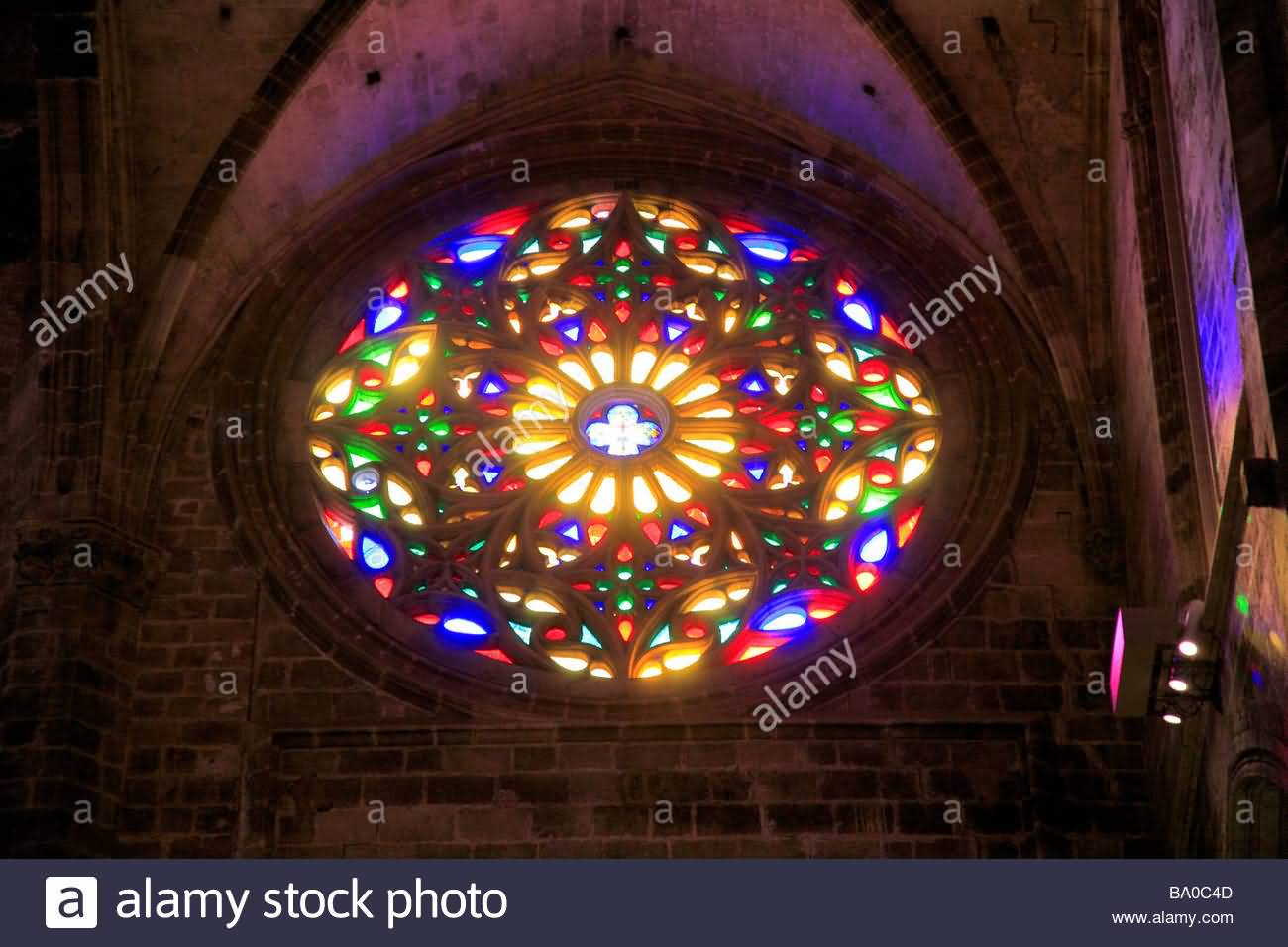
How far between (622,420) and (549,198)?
1.93 metres

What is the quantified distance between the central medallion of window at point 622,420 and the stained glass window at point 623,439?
0.05 feet

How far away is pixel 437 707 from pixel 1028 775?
3103 mm

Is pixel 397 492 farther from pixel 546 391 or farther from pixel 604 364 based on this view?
pixel 604 364

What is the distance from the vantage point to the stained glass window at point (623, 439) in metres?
16.0

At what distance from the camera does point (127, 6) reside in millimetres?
17391

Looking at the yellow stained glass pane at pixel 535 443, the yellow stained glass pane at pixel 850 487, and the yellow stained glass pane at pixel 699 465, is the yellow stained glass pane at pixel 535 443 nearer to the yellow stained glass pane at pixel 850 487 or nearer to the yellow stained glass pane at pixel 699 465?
the yellow stained glass pane at pixel 699 465

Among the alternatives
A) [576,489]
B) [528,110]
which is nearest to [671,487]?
[576,489]

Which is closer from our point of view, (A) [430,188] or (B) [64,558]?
(B) [64,558]

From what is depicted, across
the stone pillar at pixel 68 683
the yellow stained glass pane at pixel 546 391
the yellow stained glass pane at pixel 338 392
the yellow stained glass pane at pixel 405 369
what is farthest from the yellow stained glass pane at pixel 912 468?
the stone pillar at pixel 68 683

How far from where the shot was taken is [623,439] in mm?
16938

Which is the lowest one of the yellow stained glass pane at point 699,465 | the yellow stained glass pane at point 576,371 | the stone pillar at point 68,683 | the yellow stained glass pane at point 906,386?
the stone pillar at point 68,683

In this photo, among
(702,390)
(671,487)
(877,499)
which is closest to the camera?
(877,499)

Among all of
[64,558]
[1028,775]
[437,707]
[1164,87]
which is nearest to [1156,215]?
[1164,87]

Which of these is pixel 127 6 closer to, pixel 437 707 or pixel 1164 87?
pixel 437 707
